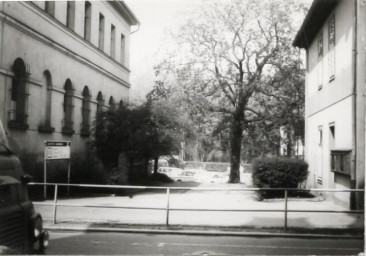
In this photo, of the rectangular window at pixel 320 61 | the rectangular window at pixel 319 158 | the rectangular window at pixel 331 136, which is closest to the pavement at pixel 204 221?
the rectangular window at pixel 331 136

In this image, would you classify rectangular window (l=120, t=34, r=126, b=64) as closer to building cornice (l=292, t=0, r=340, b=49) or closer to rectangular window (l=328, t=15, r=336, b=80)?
building cornice (l=292, t=0, r=340, b=49)

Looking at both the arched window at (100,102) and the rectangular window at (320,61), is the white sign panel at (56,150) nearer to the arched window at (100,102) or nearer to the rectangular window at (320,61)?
the arched window at (100,102)

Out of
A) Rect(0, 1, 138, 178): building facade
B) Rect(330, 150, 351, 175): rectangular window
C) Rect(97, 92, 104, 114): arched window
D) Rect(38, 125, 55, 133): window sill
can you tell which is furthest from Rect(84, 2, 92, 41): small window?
Rect(330, 150, 351, 175): rectangular window

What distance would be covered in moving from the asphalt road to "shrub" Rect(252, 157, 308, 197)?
18.0 ft

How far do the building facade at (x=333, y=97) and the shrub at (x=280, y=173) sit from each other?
848 mm

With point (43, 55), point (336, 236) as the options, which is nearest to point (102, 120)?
point (43, 55)

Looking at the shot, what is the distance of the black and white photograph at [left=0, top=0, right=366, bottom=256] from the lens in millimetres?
7070

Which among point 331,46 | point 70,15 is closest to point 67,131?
point 70,15

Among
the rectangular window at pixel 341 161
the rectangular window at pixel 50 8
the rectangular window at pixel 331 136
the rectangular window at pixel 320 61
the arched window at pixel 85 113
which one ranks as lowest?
the rectangular window at pixel 341 161

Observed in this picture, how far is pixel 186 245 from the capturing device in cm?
701

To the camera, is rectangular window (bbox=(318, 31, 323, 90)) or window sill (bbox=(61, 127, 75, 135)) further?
rectangular window (bbox=(318, 31, 323, 90))

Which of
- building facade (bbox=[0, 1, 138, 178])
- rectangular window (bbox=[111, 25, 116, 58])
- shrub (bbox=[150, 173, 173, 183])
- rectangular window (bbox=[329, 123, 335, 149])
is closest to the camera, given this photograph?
building facade (bbox=[0, 1, 138, 178])

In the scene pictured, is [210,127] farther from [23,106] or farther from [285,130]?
[23,106]

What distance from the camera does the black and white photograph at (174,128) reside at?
278 inches
